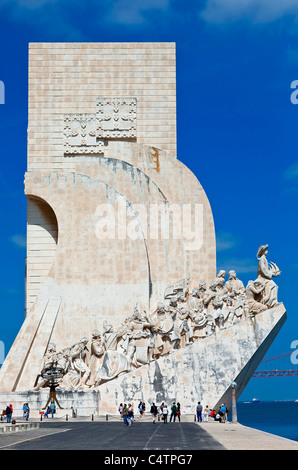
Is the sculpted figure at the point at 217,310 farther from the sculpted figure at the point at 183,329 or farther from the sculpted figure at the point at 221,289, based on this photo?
the sculpted figure at the point at 183,329

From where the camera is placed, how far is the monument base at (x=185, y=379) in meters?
20.0

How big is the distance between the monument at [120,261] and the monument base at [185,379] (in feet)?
0.09

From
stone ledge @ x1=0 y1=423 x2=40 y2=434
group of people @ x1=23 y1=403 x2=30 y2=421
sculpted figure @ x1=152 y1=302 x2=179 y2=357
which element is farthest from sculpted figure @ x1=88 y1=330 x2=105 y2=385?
stone ledge @ x1=0 y1=423 x2=40 y2=434

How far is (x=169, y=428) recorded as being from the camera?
604 inches

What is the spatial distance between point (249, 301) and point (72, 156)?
7.10m

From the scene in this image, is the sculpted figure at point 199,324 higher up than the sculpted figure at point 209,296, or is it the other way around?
the sculpted figure at point 209,296

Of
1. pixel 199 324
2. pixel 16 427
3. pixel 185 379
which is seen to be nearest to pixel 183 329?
pixel 199 324

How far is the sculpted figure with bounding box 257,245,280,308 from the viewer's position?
21.0 meters

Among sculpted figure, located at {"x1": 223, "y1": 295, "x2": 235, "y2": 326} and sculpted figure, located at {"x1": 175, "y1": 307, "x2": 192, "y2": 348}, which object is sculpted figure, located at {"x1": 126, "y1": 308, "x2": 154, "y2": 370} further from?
sculpted figure, located at {"x1": 223, "y1": 295, "x2": 235, "y2": 326}

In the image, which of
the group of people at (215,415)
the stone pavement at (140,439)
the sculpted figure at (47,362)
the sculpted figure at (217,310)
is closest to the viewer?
the stone pavement at (140,439)

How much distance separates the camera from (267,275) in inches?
841

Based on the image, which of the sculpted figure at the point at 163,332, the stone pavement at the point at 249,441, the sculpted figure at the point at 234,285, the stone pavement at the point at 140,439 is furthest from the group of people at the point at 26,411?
the sculpted figure at the point at 234,285
